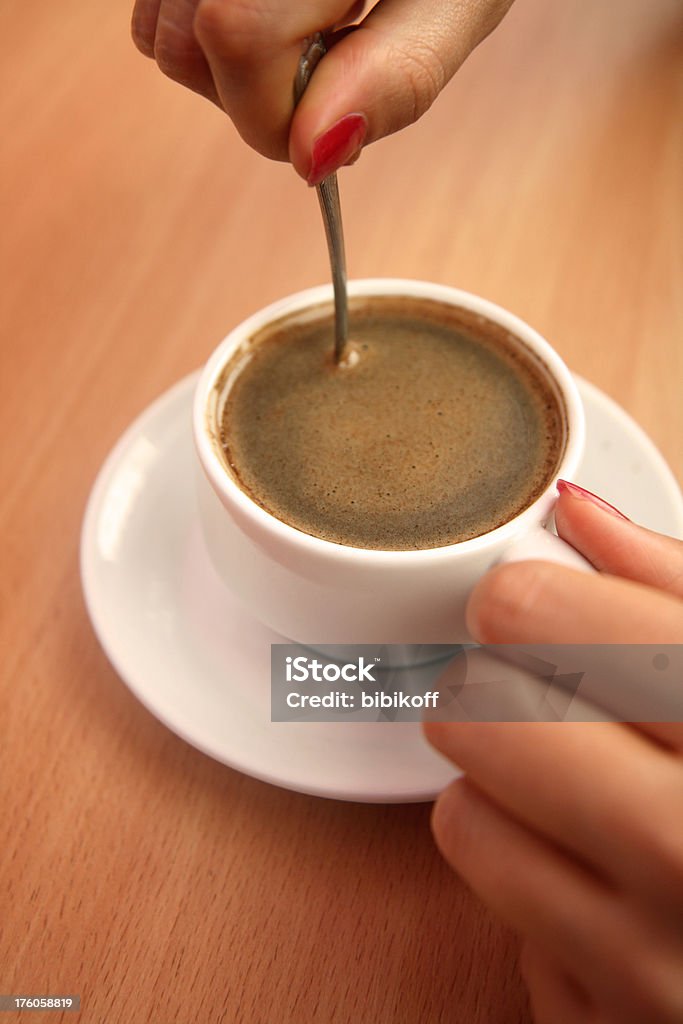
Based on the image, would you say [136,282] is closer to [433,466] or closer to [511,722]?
[433,466]

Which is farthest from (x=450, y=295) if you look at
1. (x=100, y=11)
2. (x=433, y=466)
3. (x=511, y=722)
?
(x=100, y=11)

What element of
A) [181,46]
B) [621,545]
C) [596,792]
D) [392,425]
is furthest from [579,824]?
[181,46]

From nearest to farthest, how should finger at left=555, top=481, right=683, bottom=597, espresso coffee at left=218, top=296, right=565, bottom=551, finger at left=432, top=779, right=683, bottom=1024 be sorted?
finger at left=432, top=779, right=683, bottom=1024 < finger at left=555, top=481, right=683, bottom=597 < espresso coffee at left=218, top=296, right=565, bottom=551

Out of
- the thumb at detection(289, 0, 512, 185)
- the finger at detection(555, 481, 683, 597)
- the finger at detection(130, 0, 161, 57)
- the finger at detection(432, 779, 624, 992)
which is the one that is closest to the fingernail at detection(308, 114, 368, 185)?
the thumb at detection(289, 0, 512, 185)

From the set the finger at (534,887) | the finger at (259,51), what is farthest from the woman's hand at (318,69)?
the finger at (534,887)

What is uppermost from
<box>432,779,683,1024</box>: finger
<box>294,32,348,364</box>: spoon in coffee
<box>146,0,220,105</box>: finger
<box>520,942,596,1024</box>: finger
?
<box>146,0,220,105</box>: finger

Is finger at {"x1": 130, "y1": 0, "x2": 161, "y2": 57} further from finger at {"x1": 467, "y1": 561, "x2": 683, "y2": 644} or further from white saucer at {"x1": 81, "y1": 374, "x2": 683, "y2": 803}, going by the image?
finger at {"x1": 467, "y1": 561, "x2": 683, "y2": 644}

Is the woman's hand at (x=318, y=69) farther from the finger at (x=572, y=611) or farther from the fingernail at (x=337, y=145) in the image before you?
the finger at (x=572, y=611)

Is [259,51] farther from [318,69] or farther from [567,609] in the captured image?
[567,609]

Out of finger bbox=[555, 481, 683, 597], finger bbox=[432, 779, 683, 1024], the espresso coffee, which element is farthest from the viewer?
the espresso coffee
